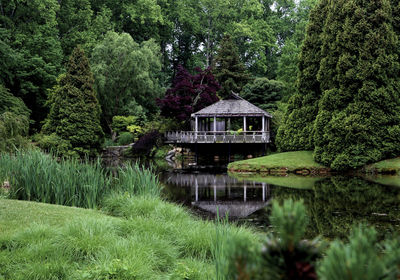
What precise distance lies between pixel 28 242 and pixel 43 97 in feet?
86.8

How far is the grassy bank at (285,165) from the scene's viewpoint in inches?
683

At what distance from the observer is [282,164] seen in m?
17.8

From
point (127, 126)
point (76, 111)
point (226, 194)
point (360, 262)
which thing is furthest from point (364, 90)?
point (127, 126)

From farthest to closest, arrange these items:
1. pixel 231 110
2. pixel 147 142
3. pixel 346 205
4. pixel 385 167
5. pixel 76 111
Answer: pixel 147 142 → pixel 231 110 → pixel 76 111 → pixel 385 167 → pixel 346 205

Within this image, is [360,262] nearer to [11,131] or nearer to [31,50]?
[11,131]

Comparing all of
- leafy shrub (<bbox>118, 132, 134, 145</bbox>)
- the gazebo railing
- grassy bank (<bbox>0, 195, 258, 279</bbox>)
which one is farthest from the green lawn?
leafy shrub (<bbox>118, 132, 134, 145</bbox>)

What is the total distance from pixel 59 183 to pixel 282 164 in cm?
1259

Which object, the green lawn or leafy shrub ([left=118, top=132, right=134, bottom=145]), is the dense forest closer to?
leafy shrub ([left=118, top=132, right=134, bottom=145])

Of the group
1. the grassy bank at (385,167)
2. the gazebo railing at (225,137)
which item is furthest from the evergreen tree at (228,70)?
the grassy bank at (385,167)

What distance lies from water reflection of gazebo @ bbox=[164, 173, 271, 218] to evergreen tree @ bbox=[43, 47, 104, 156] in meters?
10.7

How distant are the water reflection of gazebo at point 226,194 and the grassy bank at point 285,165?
270 centimetres

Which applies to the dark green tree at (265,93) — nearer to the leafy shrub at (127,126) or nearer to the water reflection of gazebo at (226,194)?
the leafy shrub at (127,126)

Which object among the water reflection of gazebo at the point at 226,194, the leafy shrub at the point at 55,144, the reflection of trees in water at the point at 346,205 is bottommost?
the water reflection of gazebo at the point at 226,194

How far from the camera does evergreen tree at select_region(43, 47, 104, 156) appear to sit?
76.4ft
